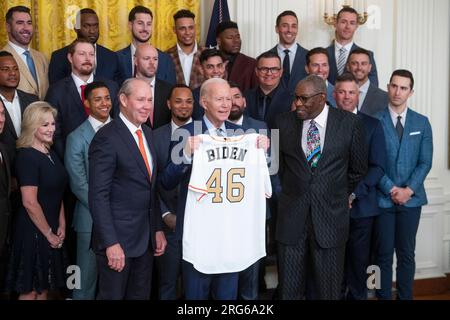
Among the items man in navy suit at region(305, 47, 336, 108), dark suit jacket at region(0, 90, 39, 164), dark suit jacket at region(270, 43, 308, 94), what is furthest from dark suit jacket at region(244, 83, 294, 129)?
dark suit jacket at region(0, 90, 39, 164)

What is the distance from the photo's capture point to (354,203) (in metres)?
4.43


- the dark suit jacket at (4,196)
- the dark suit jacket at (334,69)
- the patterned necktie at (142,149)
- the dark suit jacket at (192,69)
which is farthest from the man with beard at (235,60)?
the dark suit jacket at (4,196)

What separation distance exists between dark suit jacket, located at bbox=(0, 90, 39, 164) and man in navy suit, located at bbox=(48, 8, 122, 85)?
0.53 m

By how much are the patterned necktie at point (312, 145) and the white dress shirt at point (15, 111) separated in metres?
2.00

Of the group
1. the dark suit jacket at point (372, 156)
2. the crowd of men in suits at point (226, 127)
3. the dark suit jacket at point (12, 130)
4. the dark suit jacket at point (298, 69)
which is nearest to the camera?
the crowd of men in suits at point (226, 127)

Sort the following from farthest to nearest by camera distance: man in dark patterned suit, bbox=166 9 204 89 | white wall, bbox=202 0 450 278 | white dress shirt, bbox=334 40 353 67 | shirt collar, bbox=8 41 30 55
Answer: white wall, bbox=202 0 450 278 < white dress shirt, bbox=334 40 353 67 < man in dark patterned suit, bbox=166 9 204 89 < shirt collar, bbox=8 41 30 55

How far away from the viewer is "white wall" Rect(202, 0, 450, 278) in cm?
562

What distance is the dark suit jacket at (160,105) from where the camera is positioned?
182 inches

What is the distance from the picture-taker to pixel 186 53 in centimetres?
520

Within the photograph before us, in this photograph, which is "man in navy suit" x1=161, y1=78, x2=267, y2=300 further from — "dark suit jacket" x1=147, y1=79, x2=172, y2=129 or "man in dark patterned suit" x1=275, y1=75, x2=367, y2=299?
"dark suit jacket" x1=147, y1=79, x2=172, y2=129

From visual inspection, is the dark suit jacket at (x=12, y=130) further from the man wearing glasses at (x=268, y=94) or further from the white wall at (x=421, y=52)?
the white wall at (x=421, y=52)

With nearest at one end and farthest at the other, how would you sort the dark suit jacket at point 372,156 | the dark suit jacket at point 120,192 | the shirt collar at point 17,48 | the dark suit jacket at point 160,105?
1. the dark suit jacket at point 120,192
2. the dark suit jacket at point 372,156
3. the dark suit jacket at point 160,105
4. the shirt collar at point 17,48
